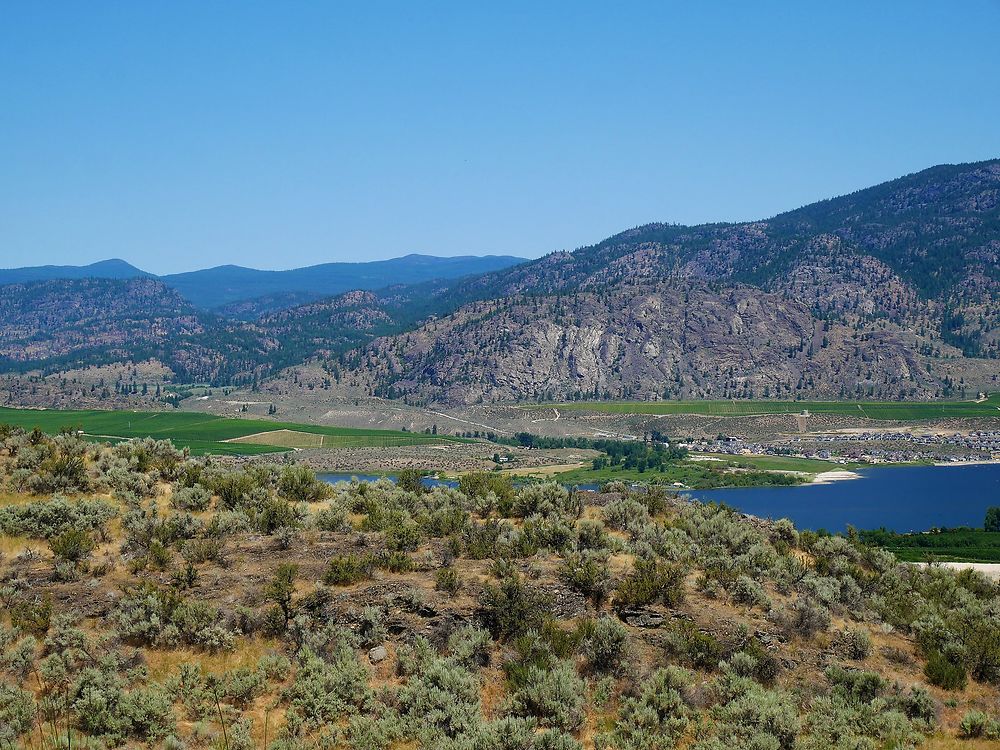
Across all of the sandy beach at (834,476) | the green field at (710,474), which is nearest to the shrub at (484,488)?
the green field at (710,474)

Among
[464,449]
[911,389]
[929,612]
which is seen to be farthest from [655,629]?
[911,389]

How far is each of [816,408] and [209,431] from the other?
4356 inches

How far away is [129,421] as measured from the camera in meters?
146

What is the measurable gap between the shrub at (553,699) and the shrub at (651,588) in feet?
10.3

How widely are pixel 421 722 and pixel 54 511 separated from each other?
A: 10594mm

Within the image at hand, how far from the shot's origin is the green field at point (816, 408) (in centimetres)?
16788

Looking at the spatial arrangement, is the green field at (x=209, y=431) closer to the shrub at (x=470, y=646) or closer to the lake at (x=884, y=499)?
the lake at (x=884, y=499)

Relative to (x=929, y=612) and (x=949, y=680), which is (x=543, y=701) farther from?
(x=929, y=612)

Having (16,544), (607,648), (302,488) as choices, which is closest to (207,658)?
(16,544)

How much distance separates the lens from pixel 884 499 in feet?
328

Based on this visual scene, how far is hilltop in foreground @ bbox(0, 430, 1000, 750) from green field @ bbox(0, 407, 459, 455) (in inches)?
3946

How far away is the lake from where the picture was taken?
285ft

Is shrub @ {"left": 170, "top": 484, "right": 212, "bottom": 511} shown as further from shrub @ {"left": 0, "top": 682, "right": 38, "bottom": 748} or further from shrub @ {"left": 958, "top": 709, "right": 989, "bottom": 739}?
shrub @ {"left": 958, "top": 709, "right": 989, "bottom": 739}

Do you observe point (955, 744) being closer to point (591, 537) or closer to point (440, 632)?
point (591, 537)
